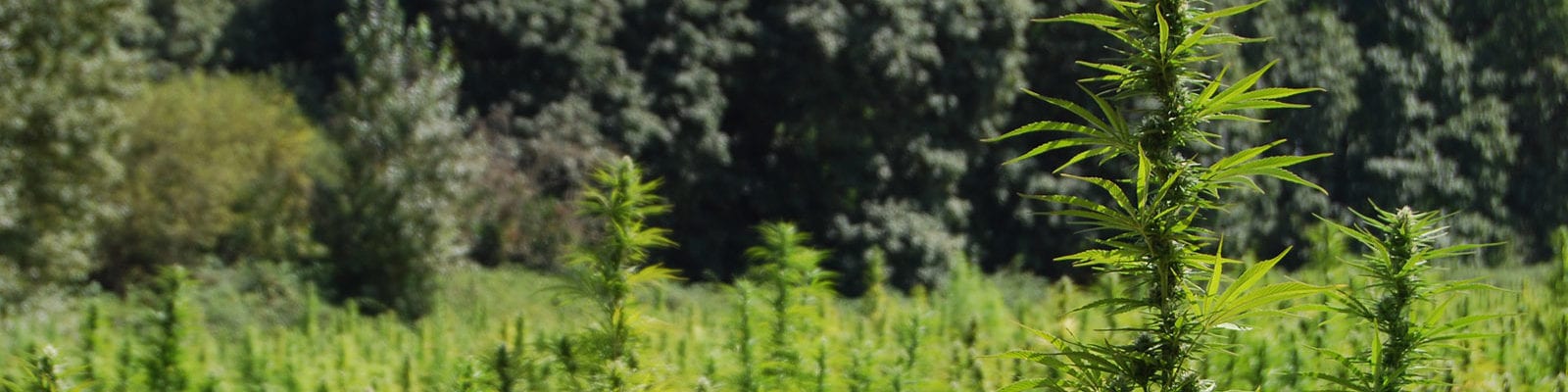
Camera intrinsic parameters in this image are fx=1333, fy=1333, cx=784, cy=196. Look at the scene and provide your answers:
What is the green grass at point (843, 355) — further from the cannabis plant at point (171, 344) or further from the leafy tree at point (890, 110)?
the leafy tree at point (890, 110)

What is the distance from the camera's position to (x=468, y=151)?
16.1 metres

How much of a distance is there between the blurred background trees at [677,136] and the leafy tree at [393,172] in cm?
4

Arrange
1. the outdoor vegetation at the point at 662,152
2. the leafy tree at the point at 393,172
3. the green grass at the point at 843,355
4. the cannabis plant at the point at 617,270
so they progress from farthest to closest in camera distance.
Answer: the leafy tree at the point at 393,172 < the outdoor vegetation at the point at 662,152 < the green grass at the point at 843,355 < the cannabis plant at the point at 617,270

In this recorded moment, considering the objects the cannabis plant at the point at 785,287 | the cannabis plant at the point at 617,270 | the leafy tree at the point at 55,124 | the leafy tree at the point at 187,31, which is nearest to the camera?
the cannabis plant at the point at 617,270

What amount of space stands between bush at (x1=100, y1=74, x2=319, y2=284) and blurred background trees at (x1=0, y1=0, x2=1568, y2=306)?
4cm

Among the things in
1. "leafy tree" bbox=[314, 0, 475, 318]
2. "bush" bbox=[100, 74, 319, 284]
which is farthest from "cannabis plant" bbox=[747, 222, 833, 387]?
"bush" bbox=[100, 74, 319, 284]

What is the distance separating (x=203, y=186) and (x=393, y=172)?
186 inches

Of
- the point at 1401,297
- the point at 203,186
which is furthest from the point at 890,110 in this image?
the point at 1401,297

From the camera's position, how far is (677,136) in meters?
18.5

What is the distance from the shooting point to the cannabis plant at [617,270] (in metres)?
3.28

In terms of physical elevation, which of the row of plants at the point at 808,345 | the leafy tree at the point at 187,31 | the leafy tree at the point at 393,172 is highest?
the leafy tree at the point at 187,31

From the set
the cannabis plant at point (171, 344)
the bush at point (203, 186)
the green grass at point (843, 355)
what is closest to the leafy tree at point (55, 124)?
the bush at point (203, 186)

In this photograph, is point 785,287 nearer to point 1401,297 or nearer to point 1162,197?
point 1401,297

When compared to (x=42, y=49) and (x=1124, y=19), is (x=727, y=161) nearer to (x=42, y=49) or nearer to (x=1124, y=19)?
(x=42, y=49)
